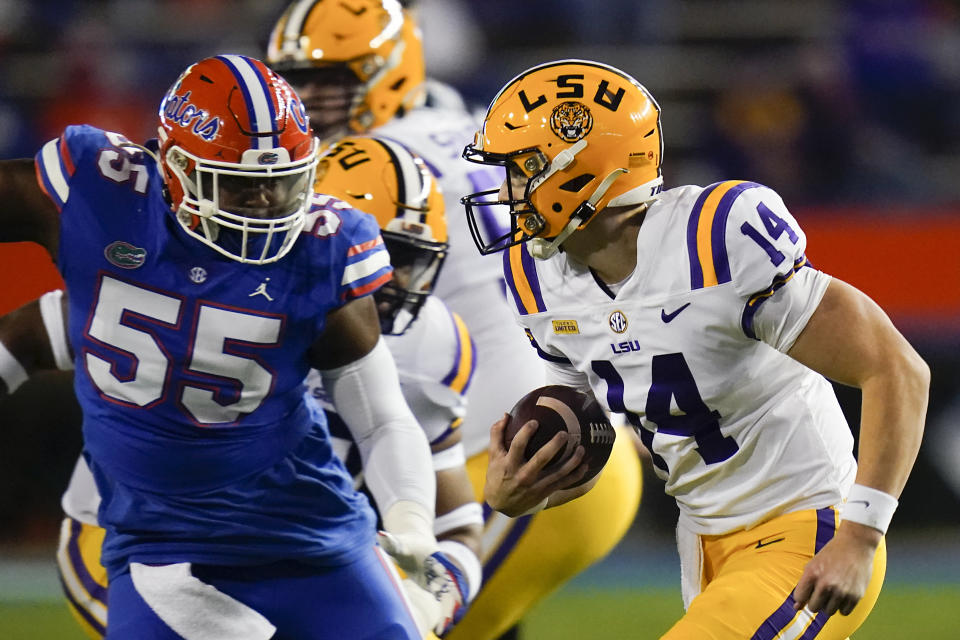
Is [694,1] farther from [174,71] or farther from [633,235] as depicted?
[633,235]

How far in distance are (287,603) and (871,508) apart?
3.36ft

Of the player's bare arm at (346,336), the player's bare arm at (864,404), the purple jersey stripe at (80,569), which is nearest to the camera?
the player's bare arm at (864,404)

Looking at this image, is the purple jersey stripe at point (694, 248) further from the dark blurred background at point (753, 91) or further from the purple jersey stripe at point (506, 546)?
the dark blurred background at point (753, 91)

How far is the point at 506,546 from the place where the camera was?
3.46 metres

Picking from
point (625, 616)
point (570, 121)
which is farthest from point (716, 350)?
point (625, 616)

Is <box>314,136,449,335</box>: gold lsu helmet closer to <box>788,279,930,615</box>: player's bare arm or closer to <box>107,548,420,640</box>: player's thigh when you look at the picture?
<box>107,548,420,640</box>: player's thigh

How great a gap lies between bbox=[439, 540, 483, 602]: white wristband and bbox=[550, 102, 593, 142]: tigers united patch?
3.02 ft

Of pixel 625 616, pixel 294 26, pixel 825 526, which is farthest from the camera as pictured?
pixel 625 616

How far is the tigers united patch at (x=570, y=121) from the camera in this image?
2395 mm

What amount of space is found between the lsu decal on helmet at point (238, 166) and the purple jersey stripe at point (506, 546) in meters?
1.41

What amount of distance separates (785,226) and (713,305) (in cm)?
18

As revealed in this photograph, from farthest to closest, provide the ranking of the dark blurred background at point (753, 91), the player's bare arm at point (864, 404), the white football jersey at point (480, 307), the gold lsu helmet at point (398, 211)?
1. the dark blurred background at point (753, 91)
2. the white football jersey at point (480, 307)
3. the gold lsu helmet at point (398, 211)
4. the player's bare arm at point (864, 404)

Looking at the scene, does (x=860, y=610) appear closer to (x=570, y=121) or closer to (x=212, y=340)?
(x=570, y=121)

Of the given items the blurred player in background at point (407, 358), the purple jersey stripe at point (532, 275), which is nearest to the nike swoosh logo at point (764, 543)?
the purple jersey stripe at point (532, 275)
